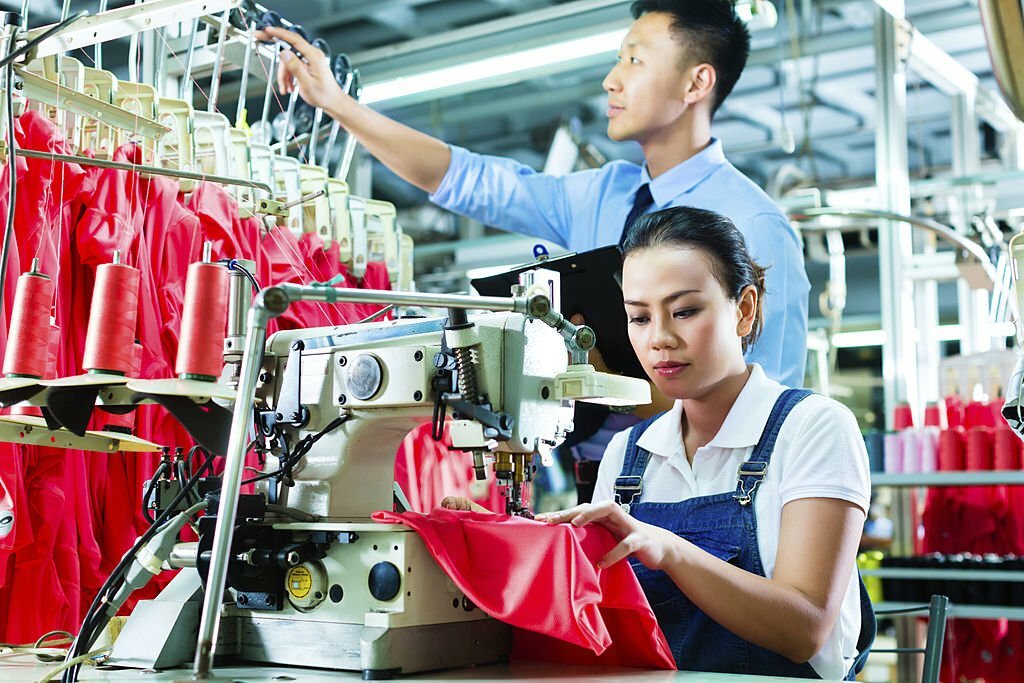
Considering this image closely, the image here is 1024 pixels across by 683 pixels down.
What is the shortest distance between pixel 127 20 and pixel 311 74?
1.24 m

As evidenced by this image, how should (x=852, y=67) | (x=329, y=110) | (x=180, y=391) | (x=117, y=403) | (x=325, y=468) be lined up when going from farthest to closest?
(x=852, y=67), (x=329, y=110), (x=325, y=468), (x=117, y=403), (x=180, y=391)

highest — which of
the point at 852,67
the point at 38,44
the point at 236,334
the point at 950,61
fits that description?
the point at 852,67

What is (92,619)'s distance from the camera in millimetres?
1460

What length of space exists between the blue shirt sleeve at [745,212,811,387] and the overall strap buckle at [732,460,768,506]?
80 centimetres

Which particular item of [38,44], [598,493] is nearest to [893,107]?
[598,493]

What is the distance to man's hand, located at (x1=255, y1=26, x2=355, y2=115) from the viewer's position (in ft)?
9.90

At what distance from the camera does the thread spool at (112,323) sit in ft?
4.94

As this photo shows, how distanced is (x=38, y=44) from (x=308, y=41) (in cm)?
132

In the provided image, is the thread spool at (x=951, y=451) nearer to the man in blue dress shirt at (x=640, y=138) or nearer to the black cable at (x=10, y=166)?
the man in blue dress shirt at (x=640, y=138)

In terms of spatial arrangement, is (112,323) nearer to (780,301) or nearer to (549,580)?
(549,580)

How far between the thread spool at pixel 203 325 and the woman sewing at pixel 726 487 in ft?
1.59

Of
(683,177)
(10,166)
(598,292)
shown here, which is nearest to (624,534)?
(598,292)

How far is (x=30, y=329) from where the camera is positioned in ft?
5.45

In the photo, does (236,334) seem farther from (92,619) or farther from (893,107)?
(893,107)
